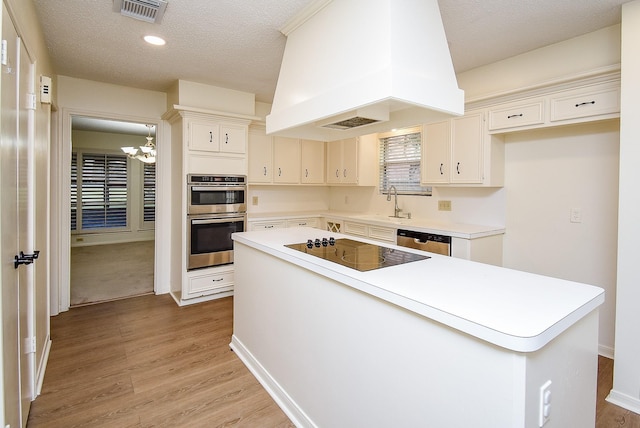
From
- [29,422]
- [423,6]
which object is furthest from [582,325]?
[29,422]

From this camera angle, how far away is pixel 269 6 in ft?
7.29

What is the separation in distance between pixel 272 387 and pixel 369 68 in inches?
80.7

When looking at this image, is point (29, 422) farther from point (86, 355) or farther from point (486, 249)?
point (486, 249)

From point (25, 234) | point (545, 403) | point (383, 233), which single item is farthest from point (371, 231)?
point (25, 234)

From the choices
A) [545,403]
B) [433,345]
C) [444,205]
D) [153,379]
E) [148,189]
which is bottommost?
[153,379]

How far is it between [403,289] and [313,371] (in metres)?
0.86

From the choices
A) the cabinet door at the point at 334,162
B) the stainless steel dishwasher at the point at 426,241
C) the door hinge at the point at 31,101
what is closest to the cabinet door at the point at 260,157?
the cabinet door at the point at 334,162

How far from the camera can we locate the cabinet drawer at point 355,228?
13.7 feet

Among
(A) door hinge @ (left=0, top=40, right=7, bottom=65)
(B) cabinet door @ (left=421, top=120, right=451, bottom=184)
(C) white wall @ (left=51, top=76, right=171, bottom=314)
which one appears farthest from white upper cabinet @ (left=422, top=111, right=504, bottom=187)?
(A) door hinge @ (left=0, top=40, right=7, bottom=65)

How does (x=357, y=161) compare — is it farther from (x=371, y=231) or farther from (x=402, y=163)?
(x=371, y=231)

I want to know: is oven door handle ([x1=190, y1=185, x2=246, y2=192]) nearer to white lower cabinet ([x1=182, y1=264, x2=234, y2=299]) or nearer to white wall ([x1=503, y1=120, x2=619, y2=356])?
white lower cabinet ([x1=182, y1=264, x2=234, y2=299])

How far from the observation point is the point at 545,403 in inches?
41.4

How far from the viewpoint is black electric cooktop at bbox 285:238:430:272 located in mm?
1788

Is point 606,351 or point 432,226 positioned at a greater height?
point 432,226
